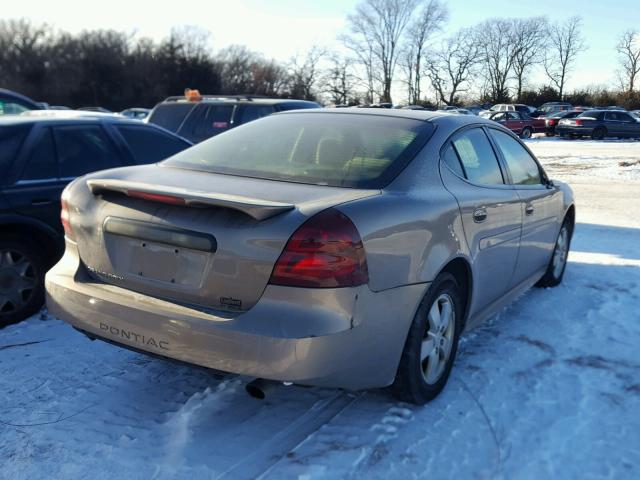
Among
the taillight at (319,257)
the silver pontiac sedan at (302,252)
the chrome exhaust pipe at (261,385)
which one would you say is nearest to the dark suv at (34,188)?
the silver pontiac sedan at (302,252)

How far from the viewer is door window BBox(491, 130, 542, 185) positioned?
4223 mm

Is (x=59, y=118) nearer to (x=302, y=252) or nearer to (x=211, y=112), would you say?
(x=302, y=252)

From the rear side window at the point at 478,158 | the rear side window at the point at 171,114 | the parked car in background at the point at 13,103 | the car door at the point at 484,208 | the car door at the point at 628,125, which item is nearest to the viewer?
the car door at the point at 484,208

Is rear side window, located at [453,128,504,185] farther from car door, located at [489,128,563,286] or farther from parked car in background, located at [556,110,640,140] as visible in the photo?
parked car in background, located at [556,110,640,140]

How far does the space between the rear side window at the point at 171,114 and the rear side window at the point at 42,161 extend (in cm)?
561

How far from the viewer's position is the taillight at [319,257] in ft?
7.89

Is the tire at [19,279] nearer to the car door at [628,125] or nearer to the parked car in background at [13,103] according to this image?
the parked car in background at [13,103]

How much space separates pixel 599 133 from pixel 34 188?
3206cm

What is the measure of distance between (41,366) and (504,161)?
3.28 m

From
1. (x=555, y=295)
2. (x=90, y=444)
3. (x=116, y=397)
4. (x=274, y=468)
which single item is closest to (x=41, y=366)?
(x=116, y=397)

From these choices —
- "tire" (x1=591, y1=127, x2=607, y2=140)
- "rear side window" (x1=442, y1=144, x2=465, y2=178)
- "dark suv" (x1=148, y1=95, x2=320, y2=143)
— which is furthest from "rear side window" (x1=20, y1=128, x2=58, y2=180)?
"tire" (x1=591, y1=127, x2=607, y2=140)

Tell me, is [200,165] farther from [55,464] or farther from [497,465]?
[497,465]

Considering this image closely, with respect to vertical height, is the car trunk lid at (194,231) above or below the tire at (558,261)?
→ above

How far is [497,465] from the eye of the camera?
2.61 m
